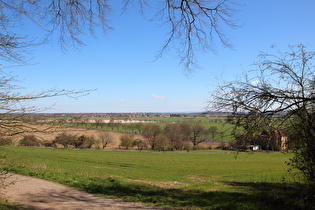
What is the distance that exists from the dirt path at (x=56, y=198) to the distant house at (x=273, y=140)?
11.6 feet

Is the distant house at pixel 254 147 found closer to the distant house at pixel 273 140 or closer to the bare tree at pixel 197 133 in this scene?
the distant house at pixel 273 140

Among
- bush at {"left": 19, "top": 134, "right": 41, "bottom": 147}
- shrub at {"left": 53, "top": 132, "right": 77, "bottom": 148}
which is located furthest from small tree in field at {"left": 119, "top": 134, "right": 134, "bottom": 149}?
bush at {"left": 19, "top": 134, "right": 41, "bottom": 147}

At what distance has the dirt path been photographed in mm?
6691

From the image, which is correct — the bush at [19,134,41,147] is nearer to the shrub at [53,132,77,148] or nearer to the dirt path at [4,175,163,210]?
the shrub at [53,132,77,148]

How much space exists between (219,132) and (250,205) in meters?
1.98

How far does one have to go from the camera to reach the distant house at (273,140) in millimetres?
6422

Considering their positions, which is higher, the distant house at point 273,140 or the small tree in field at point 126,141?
the distant house at point 273,140

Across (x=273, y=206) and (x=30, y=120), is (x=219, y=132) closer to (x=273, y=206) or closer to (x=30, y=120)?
(x=273, y=206)

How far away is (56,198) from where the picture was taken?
7.52m

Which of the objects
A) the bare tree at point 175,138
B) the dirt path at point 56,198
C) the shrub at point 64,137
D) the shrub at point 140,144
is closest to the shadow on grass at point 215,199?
the dirt path at point 56,198

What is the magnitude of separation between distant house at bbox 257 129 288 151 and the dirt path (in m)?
3.53

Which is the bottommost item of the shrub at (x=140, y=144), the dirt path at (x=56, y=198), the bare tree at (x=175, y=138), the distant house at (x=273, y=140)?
the shrub at (x=140, y=144)

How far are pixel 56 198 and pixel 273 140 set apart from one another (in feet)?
21.2

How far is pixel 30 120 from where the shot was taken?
4.09 metres
